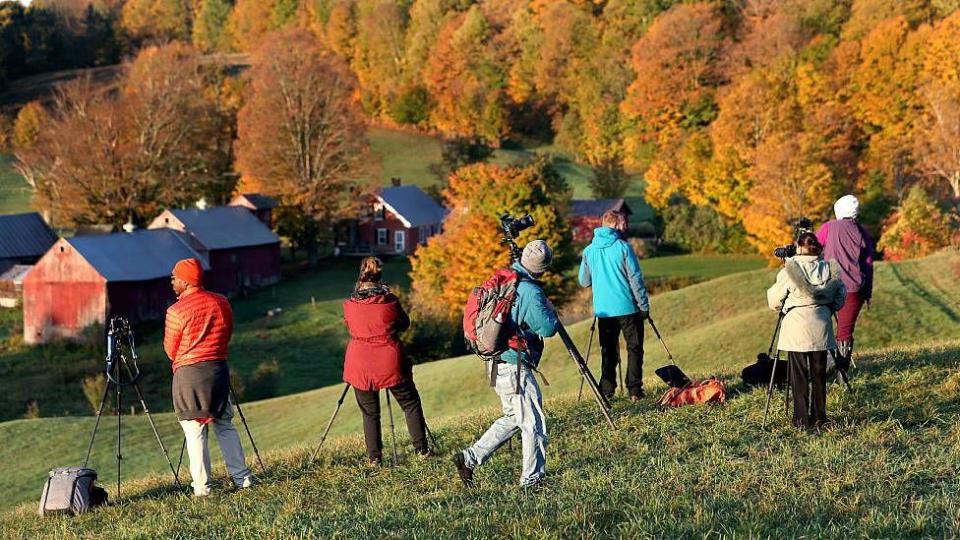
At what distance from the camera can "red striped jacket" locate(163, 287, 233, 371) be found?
11398mm

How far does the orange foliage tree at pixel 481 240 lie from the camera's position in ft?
172

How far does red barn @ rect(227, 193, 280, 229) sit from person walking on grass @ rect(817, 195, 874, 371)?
217ft

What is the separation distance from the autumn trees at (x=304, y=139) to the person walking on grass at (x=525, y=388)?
66.9 m

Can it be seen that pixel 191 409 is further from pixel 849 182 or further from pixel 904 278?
pixel 849 182

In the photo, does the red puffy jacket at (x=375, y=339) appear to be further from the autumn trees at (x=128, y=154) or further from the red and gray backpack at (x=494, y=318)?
the autumn trees at (x=128, y=154)

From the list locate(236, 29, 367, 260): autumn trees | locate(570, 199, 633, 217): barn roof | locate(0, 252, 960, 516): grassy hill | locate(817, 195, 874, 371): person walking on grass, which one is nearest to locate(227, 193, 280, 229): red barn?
locate(236, 29, 367, 260): autumn trees

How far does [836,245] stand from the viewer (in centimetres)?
1427

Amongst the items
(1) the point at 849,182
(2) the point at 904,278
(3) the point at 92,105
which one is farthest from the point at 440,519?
(3) the point at 92,105

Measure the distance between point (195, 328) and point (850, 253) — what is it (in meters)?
8.80

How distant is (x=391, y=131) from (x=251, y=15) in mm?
42491

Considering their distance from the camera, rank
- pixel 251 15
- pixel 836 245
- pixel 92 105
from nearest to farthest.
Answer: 1. pixel 836 245
2. pixel 92 105
3. pixel 251 15

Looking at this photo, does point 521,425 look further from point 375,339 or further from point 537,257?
point 375,339

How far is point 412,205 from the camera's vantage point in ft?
286

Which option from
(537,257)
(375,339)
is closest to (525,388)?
(537,257)
